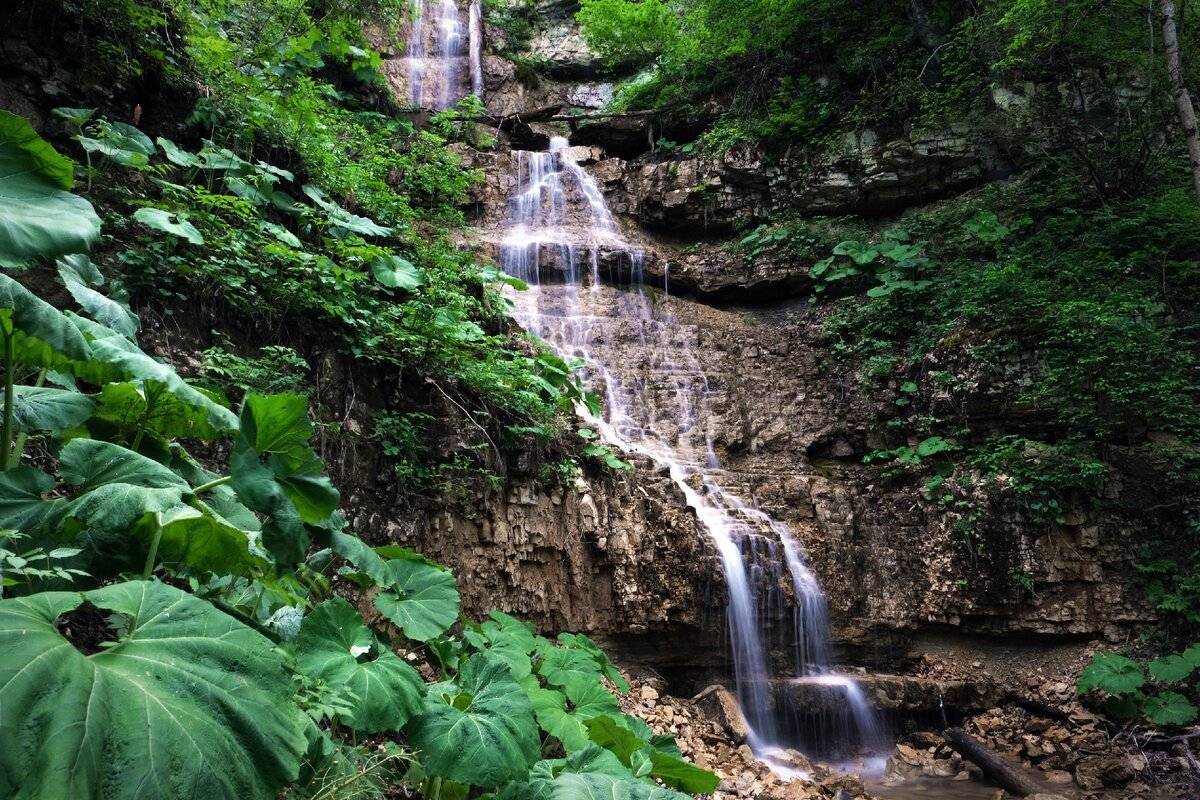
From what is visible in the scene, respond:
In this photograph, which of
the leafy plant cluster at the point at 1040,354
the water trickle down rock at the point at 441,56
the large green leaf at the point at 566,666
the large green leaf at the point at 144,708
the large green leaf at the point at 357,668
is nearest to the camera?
the large green leaf at the point at 144,708

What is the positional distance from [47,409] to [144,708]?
1224 millimetres

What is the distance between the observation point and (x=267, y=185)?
511cm

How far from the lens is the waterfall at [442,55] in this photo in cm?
1512

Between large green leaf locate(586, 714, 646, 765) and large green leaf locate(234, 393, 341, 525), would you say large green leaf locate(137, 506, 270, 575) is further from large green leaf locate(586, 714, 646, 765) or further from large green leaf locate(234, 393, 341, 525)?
large green leaf locate(586, 714, 646, 765)

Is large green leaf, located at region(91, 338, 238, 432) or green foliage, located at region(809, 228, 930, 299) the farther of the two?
green foliage, located at region(809, 228, 930, 299)

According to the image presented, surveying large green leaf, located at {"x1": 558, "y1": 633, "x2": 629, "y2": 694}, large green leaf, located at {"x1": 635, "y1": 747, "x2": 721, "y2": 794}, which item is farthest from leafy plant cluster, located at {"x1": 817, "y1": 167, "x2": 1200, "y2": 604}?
large green leaf, located at {"x1": 635, "y1": 747, "x2": 721, "y2": 794}

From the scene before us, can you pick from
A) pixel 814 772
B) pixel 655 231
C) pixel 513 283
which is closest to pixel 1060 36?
pixel 655 231

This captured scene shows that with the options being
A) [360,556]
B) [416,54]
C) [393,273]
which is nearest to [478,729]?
[360,556]

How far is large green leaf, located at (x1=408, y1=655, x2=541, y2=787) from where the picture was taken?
2.11 meters

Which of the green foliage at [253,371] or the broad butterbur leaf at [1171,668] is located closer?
the green foliage at [253,371]

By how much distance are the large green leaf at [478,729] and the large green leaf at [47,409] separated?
1.45 metres

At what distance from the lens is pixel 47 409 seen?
1864mm

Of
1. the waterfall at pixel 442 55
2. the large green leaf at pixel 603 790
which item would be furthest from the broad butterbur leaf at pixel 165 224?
the waterfall at pixel 442 55

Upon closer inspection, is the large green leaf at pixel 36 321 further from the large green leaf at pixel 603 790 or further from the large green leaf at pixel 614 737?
the large green leaf at pixel 614 737
